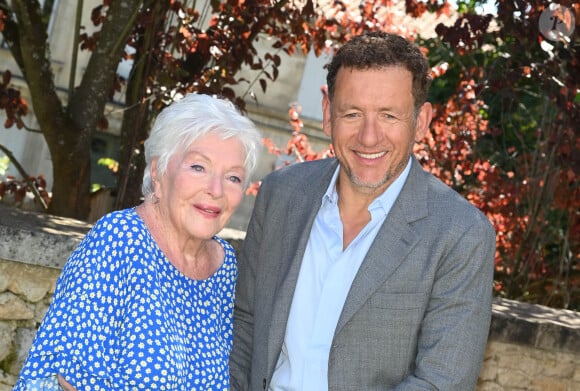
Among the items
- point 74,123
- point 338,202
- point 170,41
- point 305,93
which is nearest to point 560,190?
point 170,41

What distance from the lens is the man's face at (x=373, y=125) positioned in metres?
3.18

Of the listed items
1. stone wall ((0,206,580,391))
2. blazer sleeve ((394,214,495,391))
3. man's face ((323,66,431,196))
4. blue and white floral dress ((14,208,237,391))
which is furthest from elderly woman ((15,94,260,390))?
stone wall ((0,206,580,391))

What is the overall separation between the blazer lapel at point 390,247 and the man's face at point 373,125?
99mm

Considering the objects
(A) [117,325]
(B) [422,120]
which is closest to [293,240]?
(B) [422,120]

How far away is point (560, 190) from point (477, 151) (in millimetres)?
1748

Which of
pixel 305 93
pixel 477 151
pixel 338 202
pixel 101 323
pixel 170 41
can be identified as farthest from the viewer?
pixel 305 93

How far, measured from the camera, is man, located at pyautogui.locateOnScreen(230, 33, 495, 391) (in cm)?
304

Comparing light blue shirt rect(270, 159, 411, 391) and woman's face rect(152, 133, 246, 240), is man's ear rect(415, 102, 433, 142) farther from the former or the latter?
woman's face rect(152, 133, 246, 240)

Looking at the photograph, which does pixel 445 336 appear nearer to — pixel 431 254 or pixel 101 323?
pixel 431 254

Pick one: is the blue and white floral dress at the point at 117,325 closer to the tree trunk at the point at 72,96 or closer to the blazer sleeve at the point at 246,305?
the blazer sleeve at the point at 246,305

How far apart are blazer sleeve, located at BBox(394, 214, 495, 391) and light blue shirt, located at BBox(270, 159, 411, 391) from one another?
0.88ft

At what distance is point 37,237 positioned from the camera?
439 centimetres

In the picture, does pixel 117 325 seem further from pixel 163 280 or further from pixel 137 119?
pixel 137 119

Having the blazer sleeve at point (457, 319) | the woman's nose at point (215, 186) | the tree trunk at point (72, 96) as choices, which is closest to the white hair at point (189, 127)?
the woman's nose at point (215, 186)
